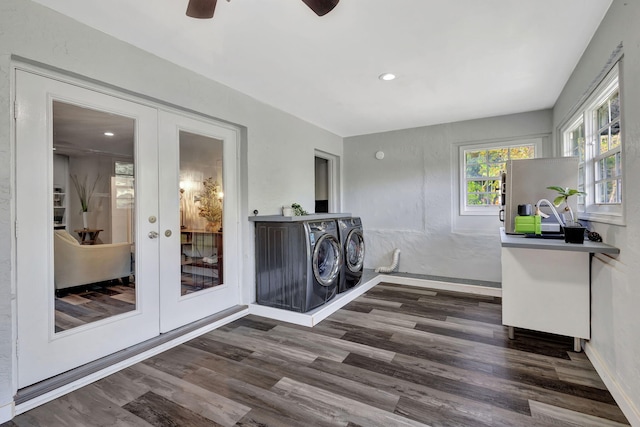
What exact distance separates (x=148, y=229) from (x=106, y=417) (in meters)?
1.33

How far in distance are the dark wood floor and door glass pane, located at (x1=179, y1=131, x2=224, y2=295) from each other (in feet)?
1.96

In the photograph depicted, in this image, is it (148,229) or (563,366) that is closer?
(563,366)

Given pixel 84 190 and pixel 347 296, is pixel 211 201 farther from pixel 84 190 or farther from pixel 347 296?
pixel 347 296

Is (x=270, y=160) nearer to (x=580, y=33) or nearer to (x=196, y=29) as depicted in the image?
(x=196, y=29)

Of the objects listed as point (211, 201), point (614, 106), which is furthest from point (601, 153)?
point (211, 201)

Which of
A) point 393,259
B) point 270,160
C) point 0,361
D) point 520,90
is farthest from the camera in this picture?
point 393,259

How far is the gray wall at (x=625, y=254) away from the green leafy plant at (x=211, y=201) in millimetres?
3142

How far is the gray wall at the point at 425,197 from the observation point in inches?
165

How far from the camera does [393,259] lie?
4.84 m

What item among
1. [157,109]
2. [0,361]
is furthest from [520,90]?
[0,361]

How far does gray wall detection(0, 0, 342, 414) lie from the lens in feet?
5.54

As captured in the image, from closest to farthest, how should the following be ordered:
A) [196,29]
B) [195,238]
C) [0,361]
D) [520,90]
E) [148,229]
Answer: [0,361]
[196,29]
[148,229]
[195,238]
[520,90]

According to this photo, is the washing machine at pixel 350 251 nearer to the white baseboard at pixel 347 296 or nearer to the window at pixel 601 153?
A: the white baseboard at pixel 347 296

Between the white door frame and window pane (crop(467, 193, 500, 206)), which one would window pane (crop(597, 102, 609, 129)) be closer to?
window pane (crop(467, 193, 500, 206))
